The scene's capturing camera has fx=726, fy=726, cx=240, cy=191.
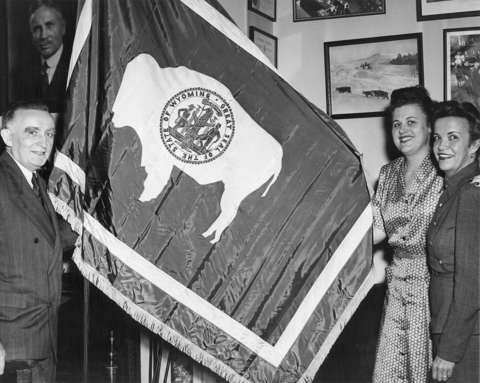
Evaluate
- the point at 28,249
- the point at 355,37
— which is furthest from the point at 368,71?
the point at 28,249

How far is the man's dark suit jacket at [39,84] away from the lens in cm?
350

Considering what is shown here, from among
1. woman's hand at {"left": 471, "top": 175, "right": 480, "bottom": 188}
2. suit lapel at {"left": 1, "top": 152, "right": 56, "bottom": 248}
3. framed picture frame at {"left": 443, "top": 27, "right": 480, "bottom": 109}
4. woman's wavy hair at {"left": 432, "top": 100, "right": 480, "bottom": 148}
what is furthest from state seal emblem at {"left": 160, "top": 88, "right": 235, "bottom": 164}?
framed picture frame at {"left": 443, "top": 27, "right": 480, "bottom": 109}

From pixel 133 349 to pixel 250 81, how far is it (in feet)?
5.49

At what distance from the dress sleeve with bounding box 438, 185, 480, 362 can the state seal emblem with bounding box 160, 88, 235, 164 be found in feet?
3.17

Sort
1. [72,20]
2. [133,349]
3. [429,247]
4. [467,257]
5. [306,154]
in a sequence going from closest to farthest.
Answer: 1. [467,257]
2. [429,247]
3. [306,154]
4. [72,20]
5. [133,349]

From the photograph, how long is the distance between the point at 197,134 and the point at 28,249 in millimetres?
794

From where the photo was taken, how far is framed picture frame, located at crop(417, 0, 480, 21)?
3869 millimetres

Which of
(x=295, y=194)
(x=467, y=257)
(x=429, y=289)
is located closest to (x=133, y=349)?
(x=295, y=194)

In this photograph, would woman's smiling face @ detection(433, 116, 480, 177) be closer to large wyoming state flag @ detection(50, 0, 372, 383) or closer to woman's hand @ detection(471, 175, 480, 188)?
woman's hand @ detection(471, 175, 480, 188)

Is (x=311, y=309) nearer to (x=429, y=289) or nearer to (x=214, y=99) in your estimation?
(x=429, y=289)

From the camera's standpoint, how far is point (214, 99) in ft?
9.60

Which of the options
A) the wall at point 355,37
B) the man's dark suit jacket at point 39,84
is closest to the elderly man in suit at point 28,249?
the man's dark suit jacket at point 39,84

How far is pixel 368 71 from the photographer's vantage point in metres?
4.03

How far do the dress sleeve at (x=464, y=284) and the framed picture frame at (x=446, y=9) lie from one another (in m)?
1.66
